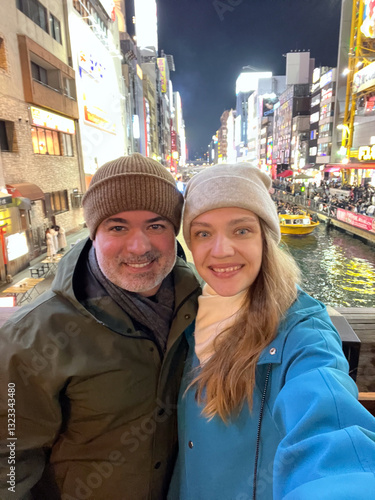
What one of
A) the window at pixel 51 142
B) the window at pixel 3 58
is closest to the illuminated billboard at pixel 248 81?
the window at pixel 51 142

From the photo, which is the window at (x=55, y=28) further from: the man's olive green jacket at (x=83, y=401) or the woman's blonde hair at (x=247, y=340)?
the woman's blonde hair at (x=247, y=340)

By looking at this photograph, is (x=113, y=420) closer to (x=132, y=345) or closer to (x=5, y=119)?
(x=132, y=345)

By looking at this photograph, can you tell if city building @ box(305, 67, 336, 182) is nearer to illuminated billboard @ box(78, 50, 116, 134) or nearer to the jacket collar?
illuminated billboard @ box(78, 50, 116, 134)

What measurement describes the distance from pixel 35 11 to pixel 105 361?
21932mm

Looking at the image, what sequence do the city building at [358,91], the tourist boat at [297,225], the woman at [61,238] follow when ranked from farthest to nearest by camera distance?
the city building at [358,91] < the tourist boat at [297,225] < the woman at [61,238]

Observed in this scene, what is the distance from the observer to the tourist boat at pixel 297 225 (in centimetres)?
2742

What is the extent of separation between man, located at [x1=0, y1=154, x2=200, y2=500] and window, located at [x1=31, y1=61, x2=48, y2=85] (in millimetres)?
19460

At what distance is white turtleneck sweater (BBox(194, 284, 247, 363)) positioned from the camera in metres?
1.77

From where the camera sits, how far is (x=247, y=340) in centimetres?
160

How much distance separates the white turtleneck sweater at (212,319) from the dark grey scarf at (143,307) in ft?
0.67

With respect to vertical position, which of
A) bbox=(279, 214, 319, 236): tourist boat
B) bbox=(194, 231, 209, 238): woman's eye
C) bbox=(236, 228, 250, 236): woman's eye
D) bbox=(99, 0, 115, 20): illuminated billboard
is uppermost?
bbox=(99, 0, 115, 20): illuminated billboard

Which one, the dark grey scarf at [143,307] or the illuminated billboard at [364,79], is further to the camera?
the illuminated billboard at [364,79]

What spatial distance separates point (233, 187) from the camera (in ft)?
5.71

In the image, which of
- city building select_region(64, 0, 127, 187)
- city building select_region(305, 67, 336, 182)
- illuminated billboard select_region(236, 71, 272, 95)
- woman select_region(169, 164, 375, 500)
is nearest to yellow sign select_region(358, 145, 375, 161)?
city building select_region(305, 67, 336, 182)
